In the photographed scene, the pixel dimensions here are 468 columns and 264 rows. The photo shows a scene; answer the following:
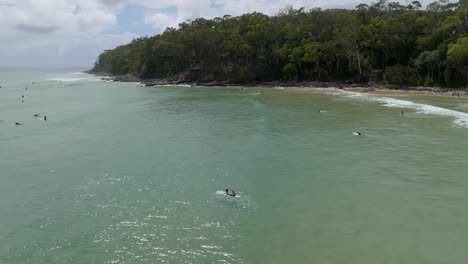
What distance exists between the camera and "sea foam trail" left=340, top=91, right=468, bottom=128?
52.6 meters

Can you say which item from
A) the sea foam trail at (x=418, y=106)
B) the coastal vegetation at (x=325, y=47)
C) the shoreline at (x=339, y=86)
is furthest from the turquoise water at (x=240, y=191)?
the coastal vegetation at (x=325, y=47)

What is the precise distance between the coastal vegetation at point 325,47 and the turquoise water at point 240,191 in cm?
3897

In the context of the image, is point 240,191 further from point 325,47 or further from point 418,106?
point 325,47

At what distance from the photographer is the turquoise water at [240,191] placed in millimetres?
19656

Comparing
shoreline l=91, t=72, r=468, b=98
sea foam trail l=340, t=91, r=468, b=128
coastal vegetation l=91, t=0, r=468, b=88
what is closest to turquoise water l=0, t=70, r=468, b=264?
sea foam trail l=340, t=91, r=468, b=128

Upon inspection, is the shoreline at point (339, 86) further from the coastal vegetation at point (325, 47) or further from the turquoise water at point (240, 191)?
the turquoise water at point (240, 191)

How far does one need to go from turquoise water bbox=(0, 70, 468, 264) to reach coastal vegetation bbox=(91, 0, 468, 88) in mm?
38968

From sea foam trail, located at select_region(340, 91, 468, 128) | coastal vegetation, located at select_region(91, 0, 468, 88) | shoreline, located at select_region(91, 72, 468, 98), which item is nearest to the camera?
sea foam trail, located at select_region(340, 91, 468, 128)

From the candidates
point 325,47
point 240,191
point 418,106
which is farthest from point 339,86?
point 240,191

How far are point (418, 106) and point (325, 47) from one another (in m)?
40.5

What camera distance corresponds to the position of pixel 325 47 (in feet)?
328

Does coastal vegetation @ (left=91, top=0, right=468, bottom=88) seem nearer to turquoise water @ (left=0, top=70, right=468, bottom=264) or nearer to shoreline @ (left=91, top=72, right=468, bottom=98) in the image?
shoreline @ (left=91, top=72, right=468, bottom=98)

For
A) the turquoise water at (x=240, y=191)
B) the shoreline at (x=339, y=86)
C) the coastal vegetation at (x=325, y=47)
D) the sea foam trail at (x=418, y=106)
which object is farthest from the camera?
the coastal vegetation at (x=325, y=47)

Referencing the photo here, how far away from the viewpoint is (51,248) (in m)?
19.9
